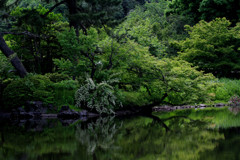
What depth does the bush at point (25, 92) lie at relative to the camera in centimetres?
1044

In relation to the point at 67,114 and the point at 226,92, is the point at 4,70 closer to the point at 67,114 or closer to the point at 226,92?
the point at 67,114

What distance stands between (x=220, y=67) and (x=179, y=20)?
6.22m

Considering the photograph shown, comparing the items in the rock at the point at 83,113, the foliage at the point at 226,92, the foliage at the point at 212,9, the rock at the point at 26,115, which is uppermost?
the foliage at the point at 212,9

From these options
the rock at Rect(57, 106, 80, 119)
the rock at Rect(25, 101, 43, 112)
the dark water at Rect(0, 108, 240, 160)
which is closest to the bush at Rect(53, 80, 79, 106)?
the rock at Rect(57, 106, 80, 119)

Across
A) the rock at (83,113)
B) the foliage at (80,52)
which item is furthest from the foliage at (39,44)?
the rock at (83,113)

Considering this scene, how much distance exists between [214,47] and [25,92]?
13.3m

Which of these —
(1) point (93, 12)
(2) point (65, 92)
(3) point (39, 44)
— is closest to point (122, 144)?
(2) point (65, 92)

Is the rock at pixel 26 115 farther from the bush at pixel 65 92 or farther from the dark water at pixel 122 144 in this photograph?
the dark water at pixel 122 144

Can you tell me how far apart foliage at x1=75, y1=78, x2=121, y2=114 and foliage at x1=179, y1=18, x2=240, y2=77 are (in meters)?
9.25

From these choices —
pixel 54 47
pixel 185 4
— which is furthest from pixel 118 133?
pixel 185 4

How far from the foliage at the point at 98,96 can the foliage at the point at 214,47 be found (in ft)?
30.4

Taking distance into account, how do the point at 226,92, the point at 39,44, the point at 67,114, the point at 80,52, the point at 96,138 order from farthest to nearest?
the point at 226,92, the point at 39,44, the point at 80,52, the point at 67,114, the point at 96,138

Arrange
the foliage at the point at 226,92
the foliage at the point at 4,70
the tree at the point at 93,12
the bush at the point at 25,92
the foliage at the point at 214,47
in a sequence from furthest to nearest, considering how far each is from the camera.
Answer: the foliage at the point at 214,47 → the foliage at the point at 226,92 → the tree at the point at 93,12 → the foliage at the point at 4,70 → the bush at the point at 25,92

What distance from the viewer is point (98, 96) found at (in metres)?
10.3
